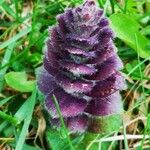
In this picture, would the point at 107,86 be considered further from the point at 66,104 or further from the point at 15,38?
the point at 15,38

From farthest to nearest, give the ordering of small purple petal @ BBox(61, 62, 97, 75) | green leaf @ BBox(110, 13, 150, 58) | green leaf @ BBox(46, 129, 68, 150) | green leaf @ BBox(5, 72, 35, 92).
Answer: green leaf @ BBox(110, 13, 150, 58) → green leaf @ BBox(5, 72, 35, 92) → green leaf @ BBox(46, 129, 68, 150) → small purple petal @ BBox(61, 62, 97, 75)

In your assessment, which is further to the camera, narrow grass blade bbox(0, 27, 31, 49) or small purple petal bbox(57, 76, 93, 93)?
narrow grass blade bbox(0, 27, 31, 49)

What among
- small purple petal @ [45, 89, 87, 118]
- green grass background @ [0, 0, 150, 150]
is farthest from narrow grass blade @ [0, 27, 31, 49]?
small purple petal @ [45, 89, 87, 118]

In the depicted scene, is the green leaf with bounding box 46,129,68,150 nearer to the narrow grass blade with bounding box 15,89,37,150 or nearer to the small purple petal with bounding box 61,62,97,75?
the narrow grass blade with bounding box 15,89,37,150

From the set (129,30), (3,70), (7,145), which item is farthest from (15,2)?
(7,145)

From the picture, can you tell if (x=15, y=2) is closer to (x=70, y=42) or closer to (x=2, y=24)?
(x=2, y=24)

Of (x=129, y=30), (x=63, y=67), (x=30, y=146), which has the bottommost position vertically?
(x=30, y=146)
